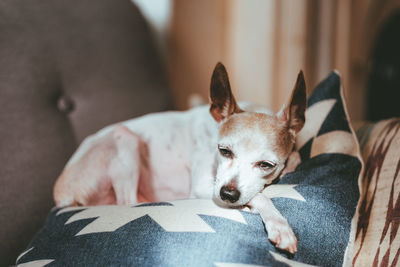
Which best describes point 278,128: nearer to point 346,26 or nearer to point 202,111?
point 202,111

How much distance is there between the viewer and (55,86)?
4.22 ft

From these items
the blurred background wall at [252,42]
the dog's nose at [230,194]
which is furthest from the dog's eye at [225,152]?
the blurred background wall at [252,42]

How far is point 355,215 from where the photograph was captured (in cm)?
81

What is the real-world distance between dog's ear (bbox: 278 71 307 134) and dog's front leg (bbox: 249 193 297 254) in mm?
322

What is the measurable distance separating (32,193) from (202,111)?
29.3 inches

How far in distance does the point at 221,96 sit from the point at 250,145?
0.22 meters

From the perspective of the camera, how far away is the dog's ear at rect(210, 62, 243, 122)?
994 millimetres

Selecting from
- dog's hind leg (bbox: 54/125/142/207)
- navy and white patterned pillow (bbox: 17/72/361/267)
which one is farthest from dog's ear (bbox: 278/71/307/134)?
dog's hind leg (bbox: 54/125/142/207)

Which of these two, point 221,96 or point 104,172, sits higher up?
point 221,96

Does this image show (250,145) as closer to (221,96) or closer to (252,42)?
(221,96)

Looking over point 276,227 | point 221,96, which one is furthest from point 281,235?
point 221,96

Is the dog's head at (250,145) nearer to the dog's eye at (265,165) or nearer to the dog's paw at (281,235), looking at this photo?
the dog's eye at (265,165)

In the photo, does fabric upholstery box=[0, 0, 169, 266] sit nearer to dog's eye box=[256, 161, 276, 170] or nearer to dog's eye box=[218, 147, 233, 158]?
dog's eye box=[218, 147, 233, 158]

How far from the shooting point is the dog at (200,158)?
90 cm
